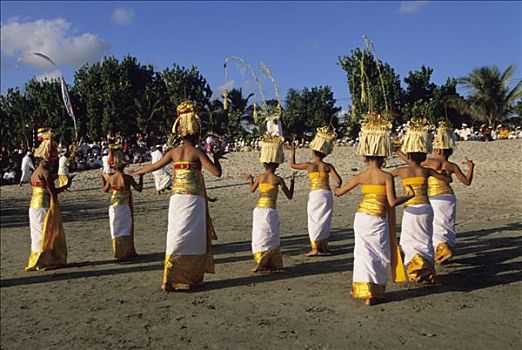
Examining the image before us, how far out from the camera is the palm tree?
4112 centimetres

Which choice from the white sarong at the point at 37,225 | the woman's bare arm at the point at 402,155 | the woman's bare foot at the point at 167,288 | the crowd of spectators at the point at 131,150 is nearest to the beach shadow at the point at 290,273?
the woman's bare foot at the point at 167,288

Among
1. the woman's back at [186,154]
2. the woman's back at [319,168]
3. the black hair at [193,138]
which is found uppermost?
the black hair at [193,138]

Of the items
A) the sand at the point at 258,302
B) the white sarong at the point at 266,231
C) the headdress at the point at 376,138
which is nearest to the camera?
the sand at the point at 258,302

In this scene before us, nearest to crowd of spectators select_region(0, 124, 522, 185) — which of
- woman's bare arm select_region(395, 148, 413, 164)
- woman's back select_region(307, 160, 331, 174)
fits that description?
woman's back select_region(307, 160, 331, 174)

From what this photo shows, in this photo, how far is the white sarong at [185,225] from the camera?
7102mm

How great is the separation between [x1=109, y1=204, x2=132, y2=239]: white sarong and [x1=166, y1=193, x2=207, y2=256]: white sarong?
8.29 ft

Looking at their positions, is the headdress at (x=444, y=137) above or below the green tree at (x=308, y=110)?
below

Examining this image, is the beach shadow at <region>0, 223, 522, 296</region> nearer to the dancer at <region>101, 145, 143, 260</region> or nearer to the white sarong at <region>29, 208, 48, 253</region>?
the dancer at <region>101, 145, 143, 260</region>

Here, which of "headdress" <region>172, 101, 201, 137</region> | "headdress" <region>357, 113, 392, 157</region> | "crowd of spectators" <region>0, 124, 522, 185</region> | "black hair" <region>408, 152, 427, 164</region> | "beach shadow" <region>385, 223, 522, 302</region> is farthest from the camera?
"crowd of spectators" <region>0, 124, 522, 185</region>

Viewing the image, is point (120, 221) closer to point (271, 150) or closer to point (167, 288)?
point (167, 288)

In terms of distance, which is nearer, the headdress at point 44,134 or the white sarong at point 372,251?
the white sarong at point 372,251

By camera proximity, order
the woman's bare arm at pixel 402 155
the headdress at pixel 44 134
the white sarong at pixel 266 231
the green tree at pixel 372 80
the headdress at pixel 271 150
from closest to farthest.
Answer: the woman's bare arm at pixel 402 155
the white sarong at pixel 266 231
the headdress at pixel 271 150
the headdress at pixel 44 134
the green tree at pixel 372 80

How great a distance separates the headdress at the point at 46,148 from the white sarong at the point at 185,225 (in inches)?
124

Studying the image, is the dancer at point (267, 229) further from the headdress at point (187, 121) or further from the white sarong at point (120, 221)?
the white sarong at point (120, 221)
